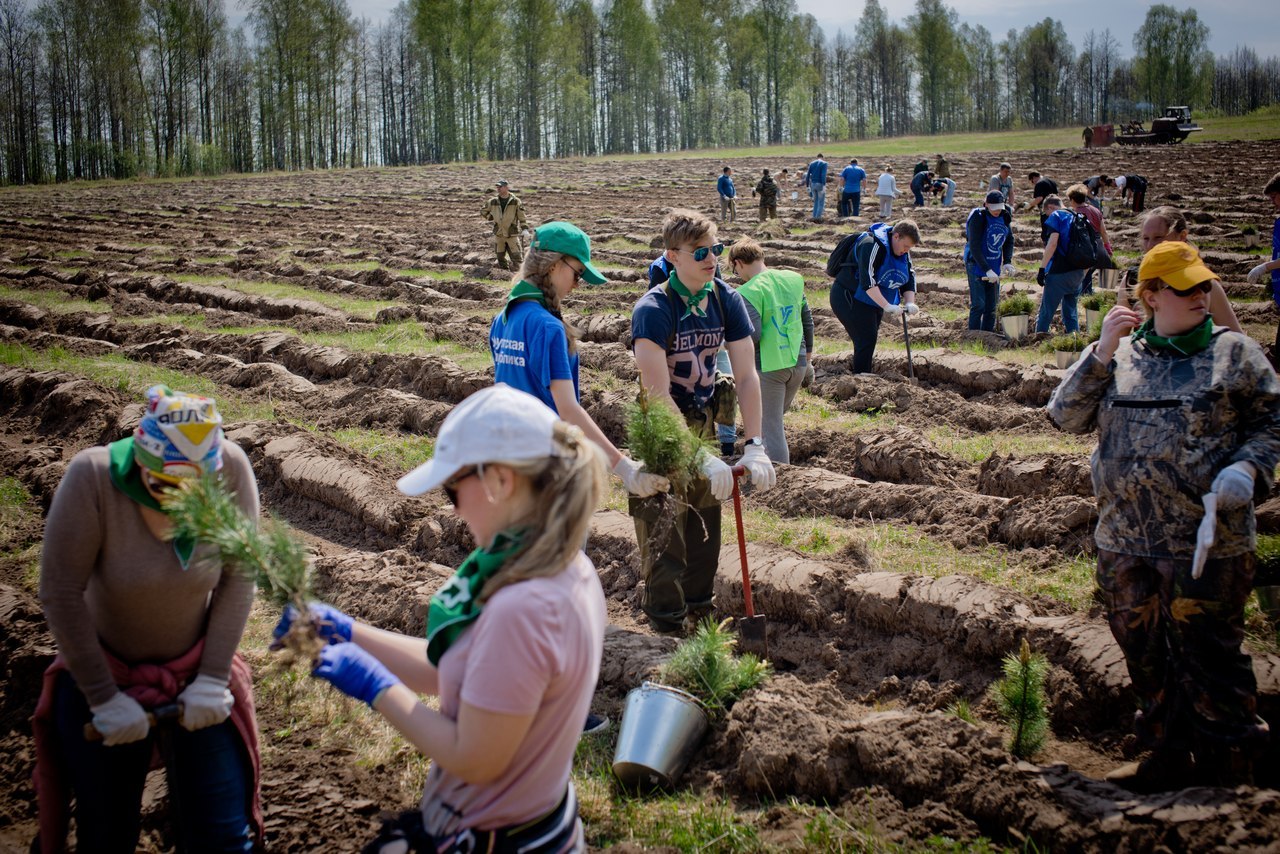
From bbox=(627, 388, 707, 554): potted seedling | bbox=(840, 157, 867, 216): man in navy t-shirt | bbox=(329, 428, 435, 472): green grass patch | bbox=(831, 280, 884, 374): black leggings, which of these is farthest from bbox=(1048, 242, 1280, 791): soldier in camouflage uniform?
bbox=(840, 157, 867, 216): man in navy t-shirt

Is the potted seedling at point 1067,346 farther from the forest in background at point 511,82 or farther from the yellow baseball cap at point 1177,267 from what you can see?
the forest in background at point 511,82

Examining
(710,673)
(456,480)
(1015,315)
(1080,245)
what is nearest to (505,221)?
(1015,315)

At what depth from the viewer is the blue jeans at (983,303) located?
1236 centimetres

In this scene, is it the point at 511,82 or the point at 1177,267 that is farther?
the point at 511,82

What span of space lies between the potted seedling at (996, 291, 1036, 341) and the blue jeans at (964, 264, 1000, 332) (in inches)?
4.7

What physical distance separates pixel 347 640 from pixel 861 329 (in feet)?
27.8

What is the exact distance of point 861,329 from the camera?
10.2 m

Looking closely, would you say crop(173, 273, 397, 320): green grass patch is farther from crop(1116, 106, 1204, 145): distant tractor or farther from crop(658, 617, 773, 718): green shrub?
crop(1116, 106, 1204, 145): distant tractor

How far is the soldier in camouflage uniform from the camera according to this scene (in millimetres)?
3533

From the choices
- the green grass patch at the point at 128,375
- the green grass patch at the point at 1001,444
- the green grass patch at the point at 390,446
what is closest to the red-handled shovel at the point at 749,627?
the green grass patch at the point at 1001,444

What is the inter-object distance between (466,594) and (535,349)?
2242 millimetres

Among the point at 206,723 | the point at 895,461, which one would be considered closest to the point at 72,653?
the point at 206,723

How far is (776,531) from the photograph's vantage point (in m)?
6.87

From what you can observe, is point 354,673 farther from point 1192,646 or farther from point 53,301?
point 53,301
